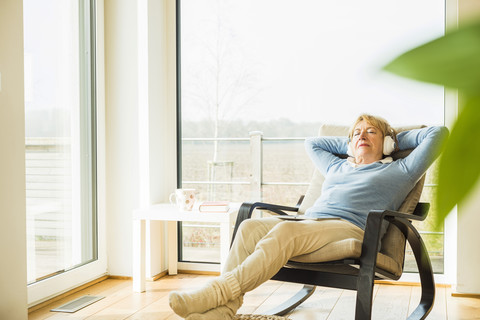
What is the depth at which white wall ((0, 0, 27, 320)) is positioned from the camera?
244 cm

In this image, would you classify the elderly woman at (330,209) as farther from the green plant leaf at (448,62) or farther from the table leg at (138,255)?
the green plant leaf at (448,62)

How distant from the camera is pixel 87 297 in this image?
10.4 feet

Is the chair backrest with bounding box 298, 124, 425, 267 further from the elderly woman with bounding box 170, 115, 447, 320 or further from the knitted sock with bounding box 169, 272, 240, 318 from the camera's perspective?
the knitted sock with bounding box 169, 272, 240, 318

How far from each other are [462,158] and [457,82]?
24 millimetres

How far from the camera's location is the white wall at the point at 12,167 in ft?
8.00

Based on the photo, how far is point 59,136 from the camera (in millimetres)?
3125

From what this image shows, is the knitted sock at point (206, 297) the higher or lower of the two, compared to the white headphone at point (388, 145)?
lower

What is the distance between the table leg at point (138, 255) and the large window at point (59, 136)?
1.17 feet

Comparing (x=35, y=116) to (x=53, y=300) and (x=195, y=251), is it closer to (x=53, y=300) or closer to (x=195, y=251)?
(x=53, y=300)

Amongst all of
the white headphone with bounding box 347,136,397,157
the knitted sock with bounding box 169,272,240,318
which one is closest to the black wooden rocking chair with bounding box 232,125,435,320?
the white headphone with bounding box 347,136,397,157

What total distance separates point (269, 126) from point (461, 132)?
3599 mm

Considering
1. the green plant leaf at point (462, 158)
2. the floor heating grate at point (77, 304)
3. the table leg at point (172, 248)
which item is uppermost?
the green plant leaf at point (462, 158)

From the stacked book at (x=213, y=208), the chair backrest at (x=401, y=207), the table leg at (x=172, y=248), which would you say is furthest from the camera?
Answer: the table leg at (x=172, y=248)

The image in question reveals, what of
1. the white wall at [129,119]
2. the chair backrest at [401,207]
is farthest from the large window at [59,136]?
the chair backrest at [401,207]
